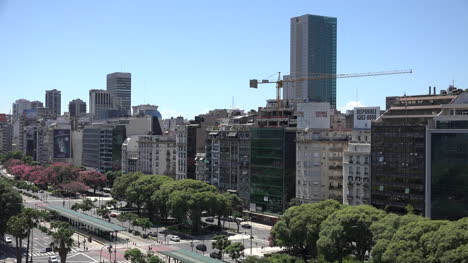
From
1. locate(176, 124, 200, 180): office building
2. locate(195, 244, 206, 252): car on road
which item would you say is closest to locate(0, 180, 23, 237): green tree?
locate(195, 244, 206, 252): car on road

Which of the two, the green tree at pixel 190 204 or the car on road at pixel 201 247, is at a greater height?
the green tree at pixel 190 204

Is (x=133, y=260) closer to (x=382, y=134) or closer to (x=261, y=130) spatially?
(x=382, y=134)

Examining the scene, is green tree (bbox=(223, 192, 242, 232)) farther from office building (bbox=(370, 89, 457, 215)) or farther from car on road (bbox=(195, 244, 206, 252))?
office building (bbox=(370, 89, 457, 215))

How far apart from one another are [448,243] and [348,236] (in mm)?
21500

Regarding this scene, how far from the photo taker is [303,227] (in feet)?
336

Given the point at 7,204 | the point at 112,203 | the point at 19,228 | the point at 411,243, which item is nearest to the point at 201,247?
the point at 19,228

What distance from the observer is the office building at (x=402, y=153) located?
107 meters

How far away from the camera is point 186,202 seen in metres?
128

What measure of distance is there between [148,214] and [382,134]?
67.8m

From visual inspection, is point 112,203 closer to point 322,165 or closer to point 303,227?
point 322,165

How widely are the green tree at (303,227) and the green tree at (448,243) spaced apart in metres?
26.9

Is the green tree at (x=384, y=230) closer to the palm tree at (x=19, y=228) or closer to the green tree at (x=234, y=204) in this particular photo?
the green tree at (x=234, y=204)

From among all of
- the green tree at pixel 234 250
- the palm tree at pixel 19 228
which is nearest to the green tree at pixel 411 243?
the green tree at pixel 234 250

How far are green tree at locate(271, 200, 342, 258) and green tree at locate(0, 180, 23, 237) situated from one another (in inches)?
1954
